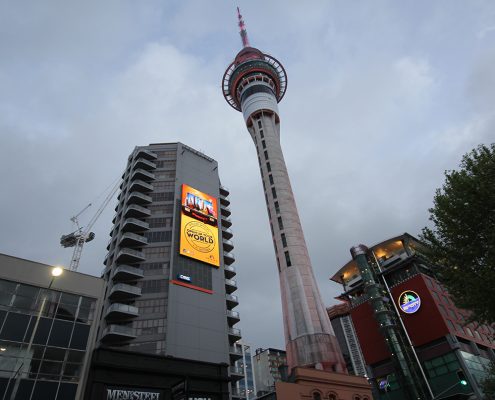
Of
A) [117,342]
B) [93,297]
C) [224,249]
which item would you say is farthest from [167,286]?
[93,297]

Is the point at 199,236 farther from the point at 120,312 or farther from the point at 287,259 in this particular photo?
the point at 120,312

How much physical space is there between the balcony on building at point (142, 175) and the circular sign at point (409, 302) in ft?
174

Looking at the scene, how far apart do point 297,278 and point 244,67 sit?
66585mm

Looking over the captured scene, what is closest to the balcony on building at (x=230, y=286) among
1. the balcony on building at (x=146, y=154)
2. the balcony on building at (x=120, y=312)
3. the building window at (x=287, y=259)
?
the building window at (x=287, y=259)

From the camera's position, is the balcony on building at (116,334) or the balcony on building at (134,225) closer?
the balcony on building at (116,334)

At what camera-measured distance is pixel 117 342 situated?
5069 cm

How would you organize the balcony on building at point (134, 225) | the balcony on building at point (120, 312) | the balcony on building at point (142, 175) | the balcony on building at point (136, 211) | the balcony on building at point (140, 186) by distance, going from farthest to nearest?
1. the balcony on building at point (142, 175)
2. the balcony on building at point (140, 186)
3. the balcony on building at point (136, 211)
4. the balcony on building at point (134, 225)
5. the balcony on building at point (120, 312)

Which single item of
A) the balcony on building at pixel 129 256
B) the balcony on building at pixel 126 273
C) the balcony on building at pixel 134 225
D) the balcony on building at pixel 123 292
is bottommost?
the balcony on building at pixel 123 292

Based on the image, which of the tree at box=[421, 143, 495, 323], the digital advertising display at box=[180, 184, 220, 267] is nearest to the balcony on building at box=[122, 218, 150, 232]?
the digital advertising display at box=[180, 184, 220, 267]

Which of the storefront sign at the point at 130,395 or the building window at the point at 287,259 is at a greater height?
the building window at the point at 287,259

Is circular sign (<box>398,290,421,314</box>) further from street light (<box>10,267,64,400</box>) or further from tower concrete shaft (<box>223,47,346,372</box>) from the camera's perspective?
street light (<box>10,267,64,400</box>)

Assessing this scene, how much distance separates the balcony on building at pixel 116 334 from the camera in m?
49.5

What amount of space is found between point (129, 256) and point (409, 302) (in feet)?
167

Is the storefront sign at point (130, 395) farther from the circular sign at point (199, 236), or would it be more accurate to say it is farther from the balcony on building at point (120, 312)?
the circular sign at point (199, 236)
